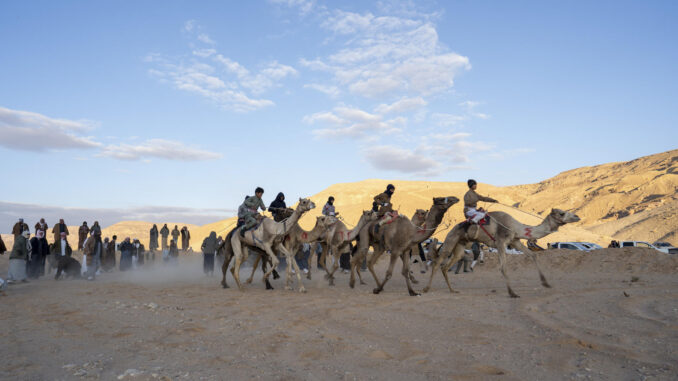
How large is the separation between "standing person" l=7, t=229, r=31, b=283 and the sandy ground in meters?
5.24

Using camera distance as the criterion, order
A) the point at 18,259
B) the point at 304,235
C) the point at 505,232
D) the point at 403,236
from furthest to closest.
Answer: the point at 18,259 < the point at 304,235 < the point at 403,236 < the point at 505,232

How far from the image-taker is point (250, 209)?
14398mm

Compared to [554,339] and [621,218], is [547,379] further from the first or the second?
[621,218]

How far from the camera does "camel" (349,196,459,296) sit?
12343 mm

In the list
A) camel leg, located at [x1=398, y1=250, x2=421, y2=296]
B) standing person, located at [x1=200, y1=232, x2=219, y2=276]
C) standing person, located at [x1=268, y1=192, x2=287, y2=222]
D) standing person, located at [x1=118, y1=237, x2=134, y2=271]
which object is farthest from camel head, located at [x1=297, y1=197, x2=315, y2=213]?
standing person, located at [x1=118, y1=237, x2=134, y2=271]

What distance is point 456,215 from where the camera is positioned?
69062mm

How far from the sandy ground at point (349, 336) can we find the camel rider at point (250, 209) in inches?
104

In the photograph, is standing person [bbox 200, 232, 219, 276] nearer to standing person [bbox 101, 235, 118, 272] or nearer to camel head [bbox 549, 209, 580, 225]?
standing person [bbox 101, 235, 118, 272]

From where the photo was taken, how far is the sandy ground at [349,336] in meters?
5.24

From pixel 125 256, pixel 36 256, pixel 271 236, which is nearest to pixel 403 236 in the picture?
pixel 271 236

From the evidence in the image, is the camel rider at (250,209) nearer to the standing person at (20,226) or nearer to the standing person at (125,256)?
the standing person at (20,226)

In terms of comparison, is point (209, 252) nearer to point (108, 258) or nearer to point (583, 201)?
point (108, 258)

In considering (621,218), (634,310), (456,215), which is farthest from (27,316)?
(621,218)

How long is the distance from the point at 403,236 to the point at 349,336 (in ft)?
19.9
